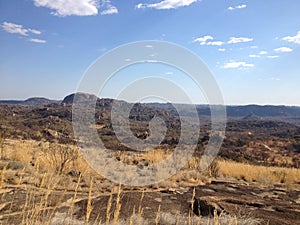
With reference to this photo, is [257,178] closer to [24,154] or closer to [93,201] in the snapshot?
[93,201]

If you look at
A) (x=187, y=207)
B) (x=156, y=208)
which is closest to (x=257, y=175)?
(x=187, y=207)

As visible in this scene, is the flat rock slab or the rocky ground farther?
the flat rock slab

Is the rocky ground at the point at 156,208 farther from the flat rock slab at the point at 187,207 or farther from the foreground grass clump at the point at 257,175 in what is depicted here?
the foreground grass clump at the point at 257,175

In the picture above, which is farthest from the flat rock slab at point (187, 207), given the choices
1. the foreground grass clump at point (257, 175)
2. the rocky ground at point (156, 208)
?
the foreground grass clump at point (257, 175)

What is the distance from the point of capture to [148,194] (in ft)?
22.6

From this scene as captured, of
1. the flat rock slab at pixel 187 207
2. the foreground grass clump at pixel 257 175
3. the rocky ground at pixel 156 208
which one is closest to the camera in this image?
the rocky ground at pixel 156 208

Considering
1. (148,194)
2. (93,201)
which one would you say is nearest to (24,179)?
(93,201)

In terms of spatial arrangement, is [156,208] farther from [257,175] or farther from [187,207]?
[257,175]

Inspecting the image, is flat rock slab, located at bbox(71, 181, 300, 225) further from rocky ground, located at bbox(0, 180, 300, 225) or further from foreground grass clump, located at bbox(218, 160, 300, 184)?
foreground grass clump, located at bbox(218, 160, 300, 184)

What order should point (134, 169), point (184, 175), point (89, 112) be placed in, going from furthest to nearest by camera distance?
point (89, 112) → point (134, 169) → point (184, 175)

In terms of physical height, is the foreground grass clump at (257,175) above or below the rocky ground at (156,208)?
below

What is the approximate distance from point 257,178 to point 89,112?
2423 centimetres

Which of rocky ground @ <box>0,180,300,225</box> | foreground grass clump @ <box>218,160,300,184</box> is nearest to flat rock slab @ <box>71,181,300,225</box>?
rocky ground @ <box>0,180,300,225</box>

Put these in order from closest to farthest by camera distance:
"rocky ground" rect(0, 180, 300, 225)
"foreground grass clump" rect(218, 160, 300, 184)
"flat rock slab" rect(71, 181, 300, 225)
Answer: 1. "rocky ground" rect(0, 180, 300, 225)
2. "flat rock slab" rect(71, 181, 300, 225)
3. "foreground grass clump" rect(218, 160, 300, 184)
